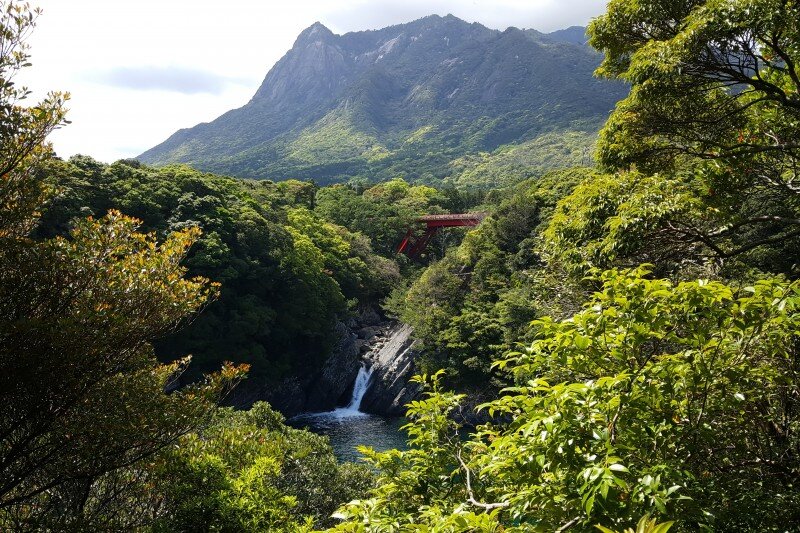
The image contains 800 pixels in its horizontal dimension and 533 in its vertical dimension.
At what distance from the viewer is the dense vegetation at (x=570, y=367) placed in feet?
8.09

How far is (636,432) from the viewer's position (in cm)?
239

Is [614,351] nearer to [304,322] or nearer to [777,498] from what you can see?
[777,498]

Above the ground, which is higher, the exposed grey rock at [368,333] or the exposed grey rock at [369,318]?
the exposed grey rock at [369,318]

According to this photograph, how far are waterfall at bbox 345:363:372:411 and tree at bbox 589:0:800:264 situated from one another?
25.3 metres

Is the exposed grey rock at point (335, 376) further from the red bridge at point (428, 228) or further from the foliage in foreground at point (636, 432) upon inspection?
the foliage in foreground at point (636, 432)

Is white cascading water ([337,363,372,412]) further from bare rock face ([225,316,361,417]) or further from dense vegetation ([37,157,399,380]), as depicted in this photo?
dense vegetation ([37,157,399,380])

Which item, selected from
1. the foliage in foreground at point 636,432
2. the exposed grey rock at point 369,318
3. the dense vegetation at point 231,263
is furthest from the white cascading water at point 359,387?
the foliage in foreground at point 636,432

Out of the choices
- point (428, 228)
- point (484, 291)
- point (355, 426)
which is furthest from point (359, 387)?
point (428, 228)

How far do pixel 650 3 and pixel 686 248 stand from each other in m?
2.77

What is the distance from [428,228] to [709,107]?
3837cm

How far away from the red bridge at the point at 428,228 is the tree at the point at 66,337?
3527 cm

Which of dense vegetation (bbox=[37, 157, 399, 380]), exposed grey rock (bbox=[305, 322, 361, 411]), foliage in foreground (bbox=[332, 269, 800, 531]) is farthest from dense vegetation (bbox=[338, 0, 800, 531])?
exposed grey rock (bbox=[305, 322, 361, 411])

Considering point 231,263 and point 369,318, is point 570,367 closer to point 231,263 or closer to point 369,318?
point 231,263

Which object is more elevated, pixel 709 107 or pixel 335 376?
pixel 709 107
